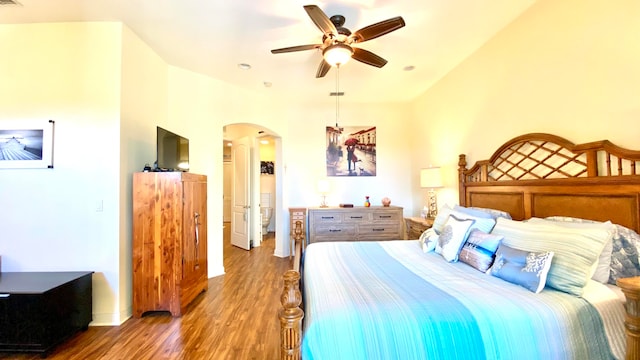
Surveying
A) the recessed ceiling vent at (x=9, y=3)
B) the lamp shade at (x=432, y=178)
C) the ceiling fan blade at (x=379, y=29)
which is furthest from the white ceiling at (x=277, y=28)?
the lamp shade at (x=432, y=178)

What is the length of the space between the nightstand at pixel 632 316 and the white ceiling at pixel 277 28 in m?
2.31

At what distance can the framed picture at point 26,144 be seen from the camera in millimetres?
2559

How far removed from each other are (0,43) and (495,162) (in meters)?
5.26

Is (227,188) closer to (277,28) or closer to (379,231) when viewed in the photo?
(379,231)

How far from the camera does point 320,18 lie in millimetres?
1967

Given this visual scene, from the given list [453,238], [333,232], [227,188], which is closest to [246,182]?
[333,232]

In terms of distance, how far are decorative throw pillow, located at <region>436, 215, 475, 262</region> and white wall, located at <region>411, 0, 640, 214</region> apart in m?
1.06

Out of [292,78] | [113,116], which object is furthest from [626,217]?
[113,116]

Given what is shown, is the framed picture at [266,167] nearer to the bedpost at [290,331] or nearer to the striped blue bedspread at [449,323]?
the striped blue bedspread at [449,323]

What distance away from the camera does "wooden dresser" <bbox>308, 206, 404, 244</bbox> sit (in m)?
4.32

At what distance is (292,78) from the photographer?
386 cm

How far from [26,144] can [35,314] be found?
165 centimetres

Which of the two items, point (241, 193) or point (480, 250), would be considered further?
point (241, 193)

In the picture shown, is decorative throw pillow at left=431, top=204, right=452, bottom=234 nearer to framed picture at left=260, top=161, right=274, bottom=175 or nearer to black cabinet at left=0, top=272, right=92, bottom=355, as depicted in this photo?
black cabinet at left=0, top=272, right=92, bottom=355
